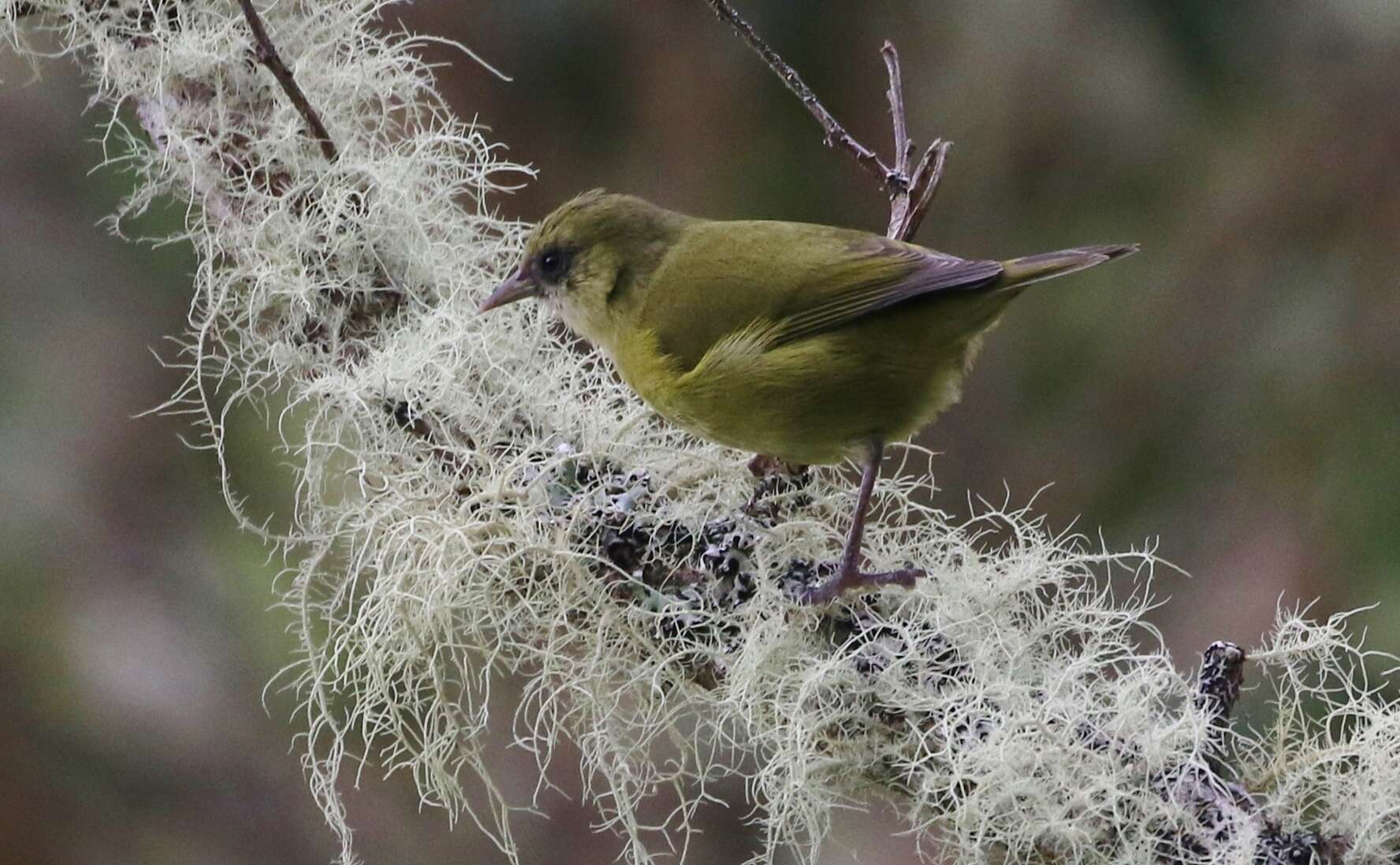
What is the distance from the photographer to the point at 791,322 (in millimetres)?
2301

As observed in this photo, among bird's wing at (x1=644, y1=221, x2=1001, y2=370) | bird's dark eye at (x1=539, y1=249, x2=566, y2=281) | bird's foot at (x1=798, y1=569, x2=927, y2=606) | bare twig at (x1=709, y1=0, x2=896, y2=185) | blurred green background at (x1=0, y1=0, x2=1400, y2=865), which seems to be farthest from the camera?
blurred green background at (x1=0, y1=0, x2=1400, y2=865)

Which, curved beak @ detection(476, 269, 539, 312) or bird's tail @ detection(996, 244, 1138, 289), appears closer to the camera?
bird's tail @ detection(996, 244, 1138, 289)

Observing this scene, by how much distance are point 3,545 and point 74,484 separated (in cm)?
23

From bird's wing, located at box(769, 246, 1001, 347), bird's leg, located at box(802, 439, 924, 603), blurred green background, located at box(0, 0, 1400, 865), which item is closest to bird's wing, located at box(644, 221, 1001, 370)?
bird's wing, located at box(769, 246, 1001, 347)

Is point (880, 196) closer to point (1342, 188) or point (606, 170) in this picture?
point (606, 170)

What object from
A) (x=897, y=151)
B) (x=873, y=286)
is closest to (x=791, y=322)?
(x=873, y=286)

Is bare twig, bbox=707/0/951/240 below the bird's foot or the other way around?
the other way around

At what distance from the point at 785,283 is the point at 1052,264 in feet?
1.32

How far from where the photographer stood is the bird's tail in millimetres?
2189

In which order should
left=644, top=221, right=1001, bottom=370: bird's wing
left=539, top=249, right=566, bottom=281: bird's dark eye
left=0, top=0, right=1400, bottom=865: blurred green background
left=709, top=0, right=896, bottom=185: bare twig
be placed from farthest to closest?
left=0, top=0, right=1400, bottom=865: blurred green background
left=539, top=249, right=566, bottom=281: bird's dark eye
left=644, top=221, right=1001, bottom=370: bird's wing
left=709, top=0, right=896, bottom=185: bare twig

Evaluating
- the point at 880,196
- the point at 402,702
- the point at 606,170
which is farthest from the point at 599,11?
the point at 402,702

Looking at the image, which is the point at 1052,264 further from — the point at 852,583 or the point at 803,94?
the point at 852,583

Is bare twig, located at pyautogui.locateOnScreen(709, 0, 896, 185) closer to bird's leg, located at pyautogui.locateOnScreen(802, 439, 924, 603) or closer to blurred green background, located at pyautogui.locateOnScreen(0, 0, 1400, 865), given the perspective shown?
bird's leg, located at pyautogui.locateOnScreen(802, 439, 924, 603)

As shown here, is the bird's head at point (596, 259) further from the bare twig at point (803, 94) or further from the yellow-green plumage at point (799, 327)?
the bare twig at point (803, 94)
